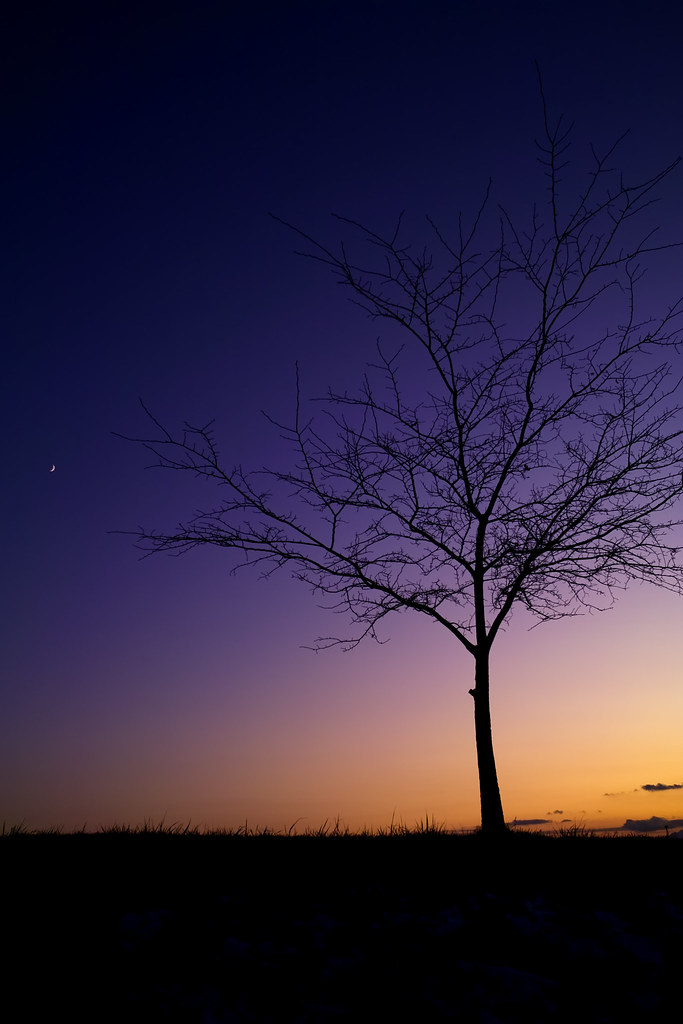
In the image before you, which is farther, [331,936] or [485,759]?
[485,759]

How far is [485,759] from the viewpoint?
9.20 meters

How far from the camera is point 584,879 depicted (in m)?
6.25

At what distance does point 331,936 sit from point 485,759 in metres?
4.83

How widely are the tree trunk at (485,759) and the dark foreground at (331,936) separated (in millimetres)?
2293

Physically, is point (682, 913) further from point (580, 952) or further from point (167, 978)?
point (167, 978)

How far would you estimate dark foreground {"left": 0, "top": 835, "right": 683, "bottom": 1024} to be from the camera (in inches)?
163

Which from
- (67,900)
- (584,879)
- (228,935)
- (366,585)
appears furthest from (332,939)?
(366,585)

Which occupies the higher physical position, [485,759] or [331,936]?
[485,759]

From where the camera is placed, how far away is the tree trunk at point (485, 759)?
8961 millimetres

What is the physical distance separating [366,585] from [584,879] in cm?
503

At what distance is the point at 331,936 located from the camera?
15.7ft

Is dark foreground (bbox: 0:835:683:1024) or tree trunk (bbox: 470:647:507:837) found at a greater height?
tree trunk (bbox: 470:647:507:837)

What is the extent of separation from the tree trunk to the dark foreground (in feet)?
7.52

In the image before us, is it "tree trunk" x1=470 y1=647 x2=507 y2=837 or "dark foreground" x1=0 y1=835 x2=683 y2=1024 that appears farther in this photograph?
"tree trunk" x1=470 y1=647 x2=507 y2=837
